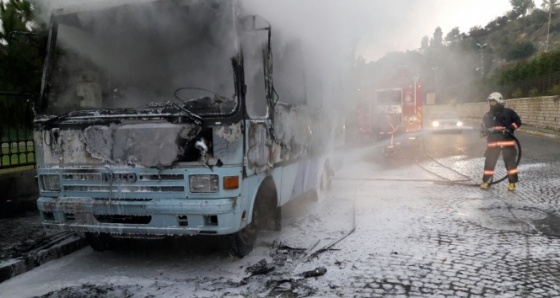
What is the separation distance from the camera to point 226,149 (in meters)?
4.43

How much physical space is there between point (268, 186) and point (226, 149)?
119 cm

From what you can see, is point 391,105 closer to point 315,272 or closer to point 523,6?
point 315,272

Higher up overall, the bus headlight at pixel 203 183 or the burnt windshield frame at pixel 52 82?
the burnt windshield frame at pixel 52 82

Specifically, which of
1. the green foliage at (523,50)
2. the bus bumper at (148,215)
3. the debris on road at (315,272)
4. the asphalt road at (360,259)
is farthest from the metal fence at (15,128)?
the green foliage at (523,50)

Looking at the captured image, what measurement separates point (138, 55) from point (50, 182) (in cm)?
161

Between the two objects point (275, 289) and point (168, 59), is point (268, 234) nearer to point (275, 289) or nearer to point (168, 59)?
point (275, 289)

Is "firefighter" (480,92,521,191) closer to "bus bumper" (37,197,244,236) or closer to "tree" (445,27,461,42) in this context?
"bus bumper" (37,197,244,236)

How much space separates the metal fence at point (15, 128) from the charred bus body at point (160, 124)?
102 inches

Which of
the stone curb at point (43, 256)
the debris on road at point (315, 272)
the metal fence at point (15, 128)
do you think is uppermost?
the metal fence at point (15, 128)

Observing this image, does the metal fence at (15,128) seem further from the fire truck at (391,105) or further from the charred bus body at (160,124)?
the fire truck at (391,105)

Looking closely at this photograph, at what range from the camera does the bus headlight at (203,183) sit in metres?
4.43

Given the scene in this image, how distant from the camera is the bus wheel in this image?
5.46 m

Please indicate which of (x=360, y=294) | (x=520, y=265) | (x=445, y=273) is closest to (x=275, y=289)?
(x=360, y=294)

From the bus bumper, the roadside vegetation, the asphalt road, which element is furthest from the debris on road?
the roadside vegetation
